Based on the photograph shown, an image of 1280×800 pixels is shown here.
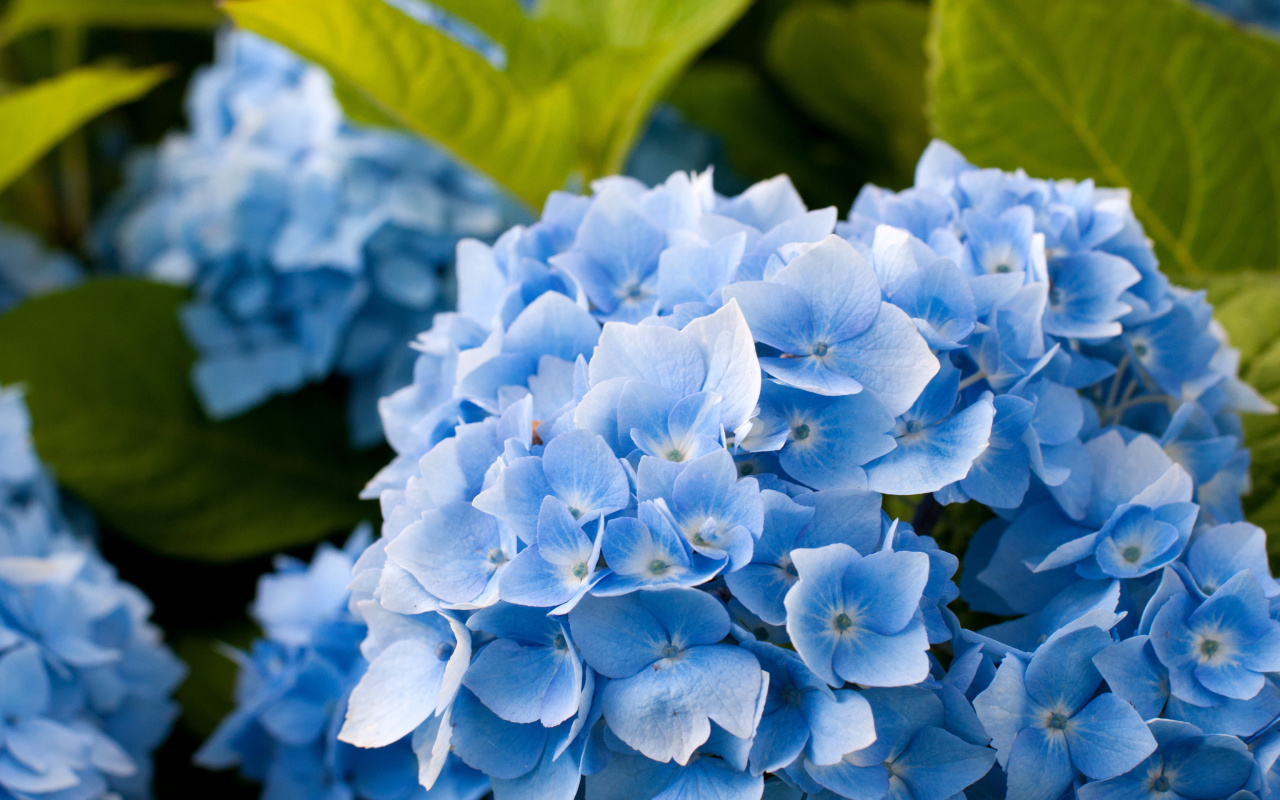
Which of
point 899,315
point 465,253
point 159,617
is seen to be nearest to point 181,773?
point 159,617

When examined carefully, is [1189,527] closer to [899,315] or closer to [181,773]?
[899,315]

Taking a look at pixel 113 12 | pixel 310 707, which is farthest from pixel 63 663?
pixel 113 12

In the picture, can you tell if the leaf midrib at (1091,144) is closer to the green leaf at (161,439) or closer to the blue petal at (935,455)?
the blue petal at (935,455)

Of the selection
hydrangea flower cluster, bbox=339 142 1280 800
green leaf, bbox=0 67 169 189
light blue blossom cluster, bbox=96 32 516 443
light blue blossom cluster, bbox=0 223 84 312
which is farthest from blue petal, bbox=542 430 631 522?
light blue blossom cluster, bbox=0 223 84 312

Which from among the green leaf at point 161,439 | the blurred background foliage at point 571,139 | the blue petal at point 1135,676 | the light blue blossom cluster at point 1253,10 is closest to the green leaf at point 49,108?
the blurred background foliage at point 571,139

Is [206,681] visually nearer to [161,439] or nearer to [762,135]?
[161,439]

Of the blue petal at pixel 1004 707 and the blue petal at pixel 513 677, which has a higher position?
the blue petal at pixel 1004 707
